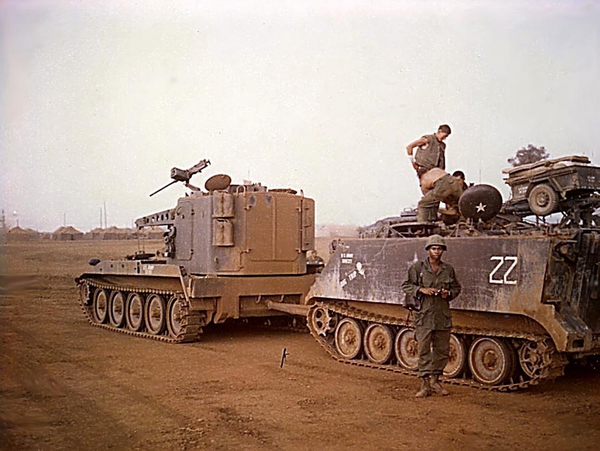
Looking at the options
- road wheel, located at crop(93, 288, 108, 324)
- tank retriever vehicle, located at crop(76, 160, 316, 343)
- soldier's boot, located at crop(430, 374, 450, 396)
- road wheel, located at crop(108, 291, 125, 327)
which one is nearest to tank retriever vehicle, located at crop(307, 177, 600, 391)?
soldier's boot, located at crop(430, 374, 450, 396)

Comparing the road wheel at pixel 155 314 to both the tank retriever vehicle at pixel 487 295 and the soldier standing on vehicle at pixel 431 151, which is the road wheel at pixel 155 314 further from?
the soldier standing on vehicle at pixel 431 151

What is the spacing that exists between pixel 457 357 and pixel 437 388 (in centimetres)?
79

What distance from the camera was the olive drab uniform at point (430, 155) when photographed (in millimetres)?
9750

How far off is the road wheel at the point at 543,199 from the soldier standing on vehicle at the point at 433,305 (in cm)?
352

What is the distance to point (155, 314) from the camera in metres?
12.9

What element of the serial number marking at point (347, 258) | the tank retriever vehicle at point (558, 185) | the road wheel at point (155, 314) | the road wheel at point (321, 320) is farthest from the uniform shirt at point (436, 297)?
the road wheel at point (155, 314)

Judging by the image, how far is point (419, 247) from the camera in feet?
28.8

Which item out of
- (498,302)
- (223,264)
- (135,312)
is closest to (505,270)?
(498,302)

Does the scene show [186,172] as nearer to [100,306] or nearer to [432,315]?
[100,306]

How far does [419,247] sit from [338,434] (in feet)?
A: 10.1

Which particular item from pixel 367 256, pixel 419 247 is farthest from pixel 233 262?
pixel 419 247

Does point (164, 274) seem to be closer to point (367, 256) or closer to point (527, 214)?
point (367, 256)

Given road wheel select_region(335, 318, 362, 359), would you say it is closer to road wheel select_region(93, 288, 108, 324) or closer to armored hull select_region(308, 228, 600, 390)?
armored hull select_region(308, 228, 600, 390)

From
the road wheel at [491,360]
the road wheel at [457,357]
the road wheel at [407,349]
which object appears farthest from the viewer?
the road wheel at [407,349]
